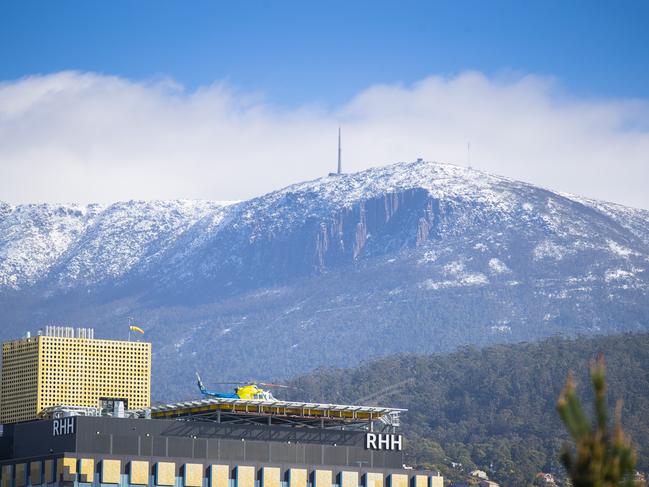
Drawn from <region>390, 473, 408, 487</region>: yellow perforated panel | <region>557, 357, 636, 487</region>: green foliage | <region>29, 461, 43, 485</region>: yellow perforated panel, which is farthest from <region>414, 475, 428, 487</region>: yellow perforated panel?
<region>557, 357, 636, 487</region>: green foliage

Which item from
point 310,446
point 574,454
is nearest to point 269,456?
point 310,446

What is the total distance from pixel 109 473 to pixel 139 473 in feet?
8.45

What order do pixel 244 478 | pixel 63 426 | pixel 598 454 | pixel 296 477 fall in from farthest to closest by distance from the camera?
pixel 296 477 < pixel 244 478 < pixel 63 426 < pixel 598 454

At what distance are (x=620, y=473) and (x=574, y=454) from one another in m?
2.08

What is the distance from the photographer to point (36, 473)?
153 meters

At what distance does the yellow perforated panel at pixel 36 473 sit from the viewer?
152 meters

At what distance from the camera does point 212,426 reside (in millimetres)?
162250

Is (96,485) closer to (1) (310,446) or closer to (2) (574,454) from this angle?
(1) (310,446)

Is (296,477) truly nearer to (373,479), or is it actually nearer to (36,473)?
(373,479)

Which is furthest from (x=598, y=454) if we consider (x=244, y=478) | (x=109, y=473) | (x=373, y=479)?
(x=373, y=479)

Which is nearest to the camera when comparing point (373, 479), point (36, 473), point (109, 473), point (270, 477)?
point (109, 473)

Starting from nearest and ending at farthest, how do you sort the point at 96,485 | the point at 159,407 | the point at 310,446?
the point at 96,485 < the point at 310,446 < the point at 159,407

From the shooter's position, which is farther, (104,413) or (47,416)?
(47,416)

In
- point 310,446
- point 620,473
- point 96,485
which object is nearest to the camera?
point 620,473
